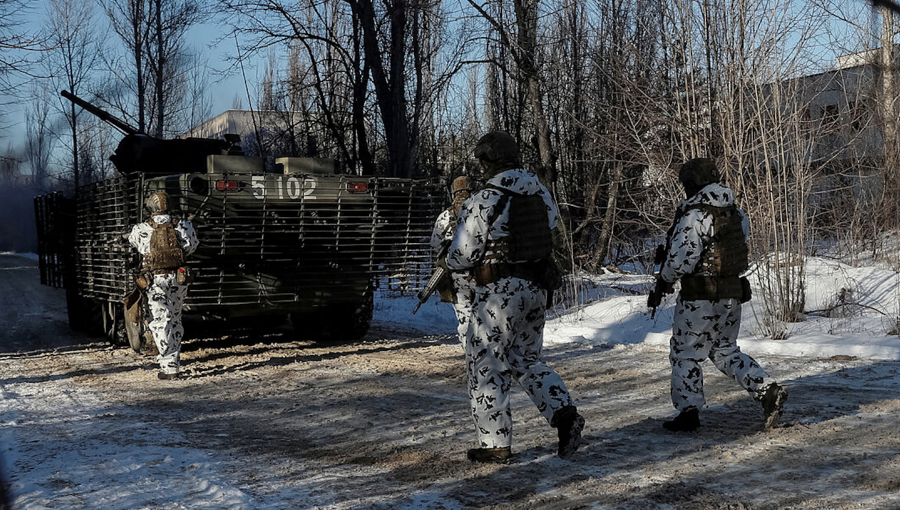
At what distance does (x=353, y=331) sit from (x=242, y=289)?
76.6 inches

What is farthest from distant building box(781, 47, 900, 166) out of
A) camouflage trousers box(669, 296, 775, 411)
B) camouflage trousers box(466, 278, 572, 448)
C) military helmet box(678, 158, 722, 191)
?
camouflage trousers box(466, 278, 572, 448)

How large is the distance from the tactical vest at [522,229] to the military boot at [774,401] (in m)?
1.65

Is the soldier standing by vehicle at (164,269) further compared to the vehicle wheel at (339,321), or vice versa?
the vehicle wheel at (339,321)

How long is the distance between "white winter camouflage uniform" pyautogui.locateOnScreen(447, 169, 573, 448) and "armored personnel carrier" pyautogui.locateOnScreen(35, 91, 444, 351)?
482cm

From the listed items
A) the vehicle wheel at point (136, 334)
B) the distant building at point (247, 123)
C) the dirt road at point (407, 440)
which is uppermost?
the distant building at point (247, 123)

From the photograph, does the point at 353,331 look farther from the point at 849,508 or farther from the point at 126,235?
the point at 849,508

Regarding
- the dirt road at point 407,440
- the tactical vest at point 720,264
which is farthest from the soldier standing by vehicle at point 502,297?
the tactical vest at point 720,264

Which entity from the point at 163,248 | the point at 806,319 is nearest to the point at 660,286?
the point at 163,248

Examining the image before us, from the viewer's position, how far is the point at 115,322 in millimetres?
10633

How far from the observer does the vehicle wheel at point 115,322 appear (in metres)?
10.5

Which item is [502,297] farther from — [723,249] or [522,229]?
[723,249]

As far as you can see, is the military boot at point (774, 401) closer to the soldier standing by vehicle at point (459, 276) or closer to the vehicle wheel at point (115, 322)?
the soldier standing by vehicle at point (459, 276)

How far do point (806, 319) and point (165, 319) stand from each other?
23.9 ft

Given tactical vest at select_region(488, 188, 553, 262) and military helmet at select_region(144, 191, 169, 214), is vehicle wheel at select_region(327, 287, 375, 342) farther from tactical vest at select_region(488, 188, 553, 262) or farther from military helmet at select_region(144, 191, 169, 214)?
tactical vest at select_region(488, 188, 553, 262)
